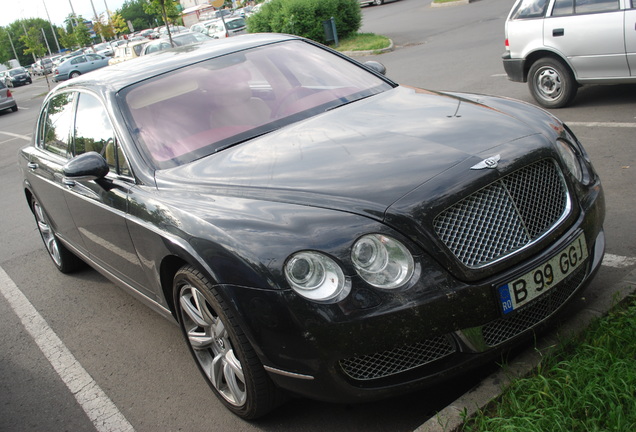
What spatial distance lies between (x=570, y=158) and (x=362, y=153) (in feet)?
3.46

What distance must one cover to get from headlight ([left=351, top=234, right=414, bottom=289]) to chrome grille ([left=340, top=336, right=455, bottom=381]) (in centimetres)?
28

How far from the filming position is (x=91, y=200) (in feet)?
13.8

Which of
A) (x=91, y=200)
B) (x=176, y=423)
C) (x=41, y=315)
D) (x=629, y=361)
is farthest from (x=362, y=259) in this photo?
(x=41, y=315)

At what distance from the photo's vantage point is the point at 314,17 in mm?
23141

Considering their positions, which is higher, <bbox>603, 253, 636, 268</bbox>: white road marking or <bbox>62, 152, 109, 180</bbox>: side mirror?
<bbox>62, 152, 109, 180</bbox>: side mirror

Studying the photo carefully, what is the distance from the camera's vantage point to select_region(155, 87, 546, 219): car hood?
9.44ft

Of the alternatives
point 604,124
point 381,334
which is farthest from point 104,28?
point 381,334

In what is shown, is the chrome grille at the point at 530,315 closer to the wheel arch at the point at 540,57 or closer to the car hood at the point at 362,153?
the car hood at the point at 362,153

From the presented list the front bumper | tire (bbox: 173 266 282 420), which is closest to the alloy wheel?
tire (bbox: 173 266 282 420)

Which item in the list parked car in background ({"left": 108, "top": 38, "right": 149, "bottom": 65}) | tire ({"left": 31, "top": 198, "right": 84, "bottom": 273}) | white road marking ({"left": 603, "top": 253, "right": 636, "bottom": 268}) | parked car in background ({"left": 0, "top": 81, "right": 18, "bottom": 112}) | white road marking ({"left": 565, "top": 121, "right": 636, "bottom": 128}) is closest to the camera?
white road marking ({"left": 603, "top": 253, "right": 636, "bottom": 268})

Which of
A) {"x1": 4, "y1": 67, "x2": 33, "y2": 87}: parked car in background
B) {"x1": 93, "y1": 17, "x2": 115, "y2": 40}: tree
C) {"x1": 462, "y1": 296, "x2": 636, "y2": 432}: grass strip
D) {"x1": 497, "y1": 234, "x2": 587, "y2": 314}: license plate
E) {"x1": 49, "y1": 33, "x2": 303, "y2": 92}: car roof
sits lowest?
{"x1": 4, "y1": 67, "x2": 33, "y2": 87}: parked car in background

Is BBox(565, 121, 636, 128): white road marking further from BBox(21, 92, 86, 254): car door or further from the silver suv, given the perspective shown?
BBox(21, 92, 86, 254): car door

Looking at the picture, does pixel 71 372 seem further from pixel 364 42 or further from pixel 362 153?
pixel 364 42

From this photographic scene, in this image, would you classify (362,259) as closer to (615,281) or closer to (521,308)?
(521,308)
